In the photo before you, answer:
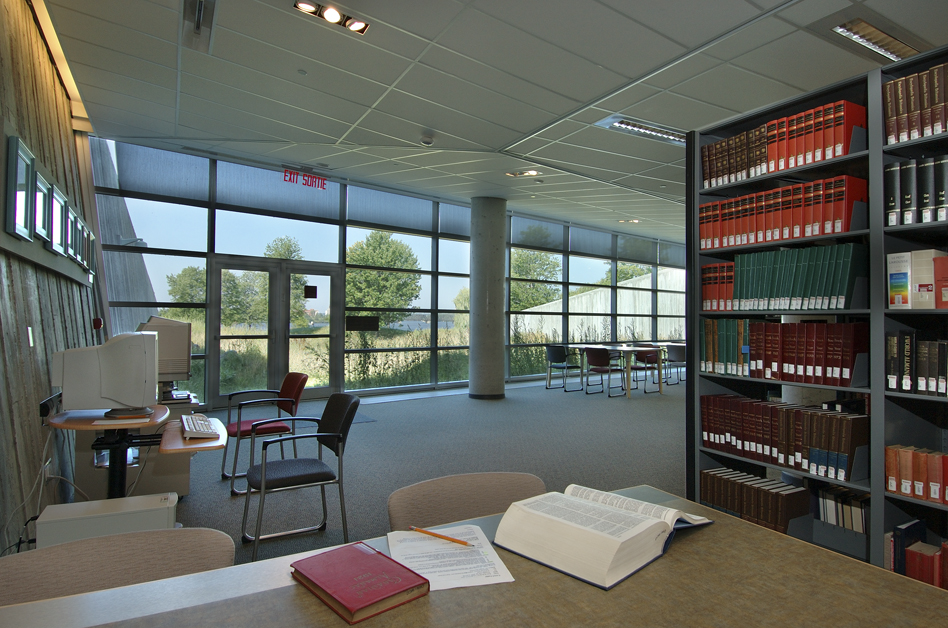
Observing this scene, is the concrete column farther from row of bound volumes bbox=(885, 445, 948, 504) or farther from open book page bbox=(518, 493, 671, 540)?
open book page bbox=(518, 493, 671, 540)

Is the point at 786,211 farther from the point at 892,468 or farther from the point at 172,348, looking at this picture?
the point at 172,348

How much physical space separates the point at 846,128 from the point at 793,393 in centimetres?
181

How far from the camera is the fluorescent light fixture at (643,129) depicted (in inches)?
197

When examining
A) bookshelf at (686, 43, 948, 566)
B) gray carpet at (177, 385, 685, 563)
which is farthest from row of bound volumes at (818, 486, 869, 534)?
gray carpet at (177, 385, 685, 563)

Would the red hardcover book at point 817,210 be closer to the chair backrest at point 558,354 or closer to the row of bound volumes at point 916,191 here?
the row of bound volumes at point 916,191

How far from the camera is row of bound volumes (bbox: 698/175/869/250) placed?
8.18 ft

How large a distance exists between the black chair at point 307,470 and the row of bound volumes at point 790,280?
2250 millimetres

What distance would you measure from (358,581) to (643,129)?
531 centimetres

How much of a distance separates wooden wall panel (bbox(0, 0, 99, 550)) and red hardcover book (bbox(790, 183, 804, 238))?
12.9 ft

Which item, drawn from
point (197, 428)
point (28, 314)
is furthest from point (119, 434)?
point (28, 314)

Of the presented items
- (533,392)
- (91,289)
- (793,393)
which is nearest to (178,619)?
(793,393)

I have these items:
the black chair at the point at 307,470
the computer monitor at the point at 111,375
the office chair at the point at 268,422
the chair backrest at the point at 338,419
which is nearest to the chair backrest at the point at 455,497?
the black chair at the point at 307,470

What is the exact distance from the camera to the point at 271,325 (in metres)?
7.22

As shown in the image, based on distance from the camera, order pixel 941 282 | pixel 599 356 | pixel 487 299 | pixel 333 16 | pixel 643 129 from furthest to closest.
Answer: pixel 599 356 < pixel 487 299 < pixel 643 129 < pixel 333 16 < pixel 941 282
